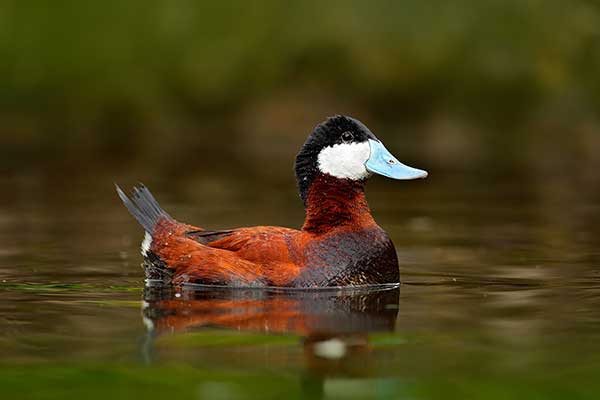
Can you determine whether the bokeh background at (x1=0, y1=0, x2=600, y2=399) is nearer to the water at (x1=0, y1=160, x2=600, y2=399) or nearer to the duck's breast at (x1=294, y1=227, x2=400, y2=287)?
the water at (x1=0, y1=160, x2=600, y2=399)

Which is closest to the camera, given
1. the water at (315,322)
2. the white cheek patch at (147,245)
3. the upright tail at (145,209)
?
the water at (315,322)

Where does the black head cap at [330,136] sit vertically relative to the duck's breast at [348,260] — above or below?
above

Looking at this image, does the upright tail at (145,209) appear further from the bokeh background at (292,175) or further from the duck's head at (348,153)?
the duck's head at (348,153)

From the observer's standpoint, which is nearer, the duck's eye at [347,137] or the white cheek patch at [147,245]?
the duck's eye at [347,137]

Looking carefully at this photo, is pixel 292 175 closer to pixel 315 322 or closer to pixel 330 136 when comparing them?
pixel 330 136

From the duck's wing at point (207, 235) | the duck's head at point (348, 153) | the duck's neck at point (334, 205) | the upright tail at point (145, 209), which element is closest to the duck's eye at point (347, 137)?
the duck's head at point (348, 153)

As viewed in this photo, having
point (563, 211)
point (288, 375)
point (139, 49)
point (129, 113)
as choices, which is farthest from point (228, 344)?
point (139, 49)

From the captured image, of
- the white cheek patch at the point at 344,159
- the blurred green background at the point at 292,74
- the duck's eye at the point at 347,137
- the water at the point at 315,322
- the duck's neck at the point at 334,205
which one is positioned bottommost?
the water at the point at 315,322

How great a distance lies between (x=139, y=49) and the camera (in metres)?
31.8

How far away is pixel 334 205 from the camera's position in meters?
7.58

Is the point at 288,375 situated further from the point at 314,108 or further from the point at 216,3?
the point at 216,3

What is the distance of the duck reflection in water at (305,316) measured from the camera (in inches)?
208

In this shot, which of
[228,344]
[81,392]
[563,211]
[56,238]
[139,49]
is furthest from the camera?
[139,49]

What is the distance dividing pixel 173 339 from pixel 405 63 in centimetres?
2506
